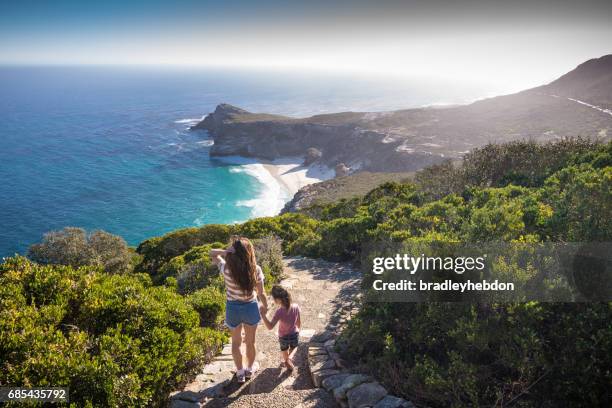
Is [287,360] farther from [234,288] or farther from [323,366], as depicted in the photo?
[234,288]

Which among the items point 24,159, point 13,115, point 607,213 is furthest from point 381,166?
point 13,115

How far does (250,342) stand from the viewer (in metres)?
6.12

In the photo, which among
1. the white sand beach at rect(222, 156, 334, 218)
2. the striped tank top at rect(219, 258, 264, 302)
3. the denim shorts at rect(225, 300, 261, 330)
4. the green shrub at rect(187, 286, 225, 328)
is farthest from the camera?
the white sand beach at rect(222, 156, 334, 218)

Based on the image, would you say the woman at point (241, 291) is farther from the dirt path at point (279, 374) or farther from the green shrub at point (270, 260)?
the green shrub at point (270, 260)

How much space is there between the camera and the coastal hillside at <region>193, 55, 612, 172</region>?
62.7m

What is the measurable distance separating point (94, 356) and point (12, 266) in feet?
9.38

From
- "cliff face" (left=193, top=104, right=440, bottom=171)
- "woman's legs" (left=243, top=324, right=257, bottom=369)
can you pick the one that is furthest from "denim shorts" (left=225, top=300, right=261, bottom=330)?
"cliff face" (left=193, top=104, right=440, bottom=171)

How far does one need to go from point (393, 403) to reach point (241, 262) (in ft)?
9.52

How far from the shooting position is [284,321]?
6.22m

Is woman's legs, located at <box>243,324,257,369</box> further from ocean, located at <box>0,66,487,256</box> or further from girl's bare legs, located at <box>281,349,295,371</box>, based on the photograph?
ocean, located at <box>0,66,487,256</box>

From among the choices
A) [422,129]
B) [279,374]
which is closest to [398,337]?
[279,374]

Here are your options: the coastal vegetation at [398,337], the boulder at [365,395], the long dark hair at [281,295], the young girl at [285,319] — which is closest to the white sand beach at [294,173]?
the coastal vegetation at [398,337]

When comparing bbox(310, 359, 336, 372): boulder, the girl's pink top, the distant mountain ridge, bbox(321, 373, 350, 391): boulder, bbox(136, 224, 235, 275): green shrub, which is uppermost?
the distant mountain ridge

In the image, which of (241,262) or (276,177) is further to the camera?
(276,177)
